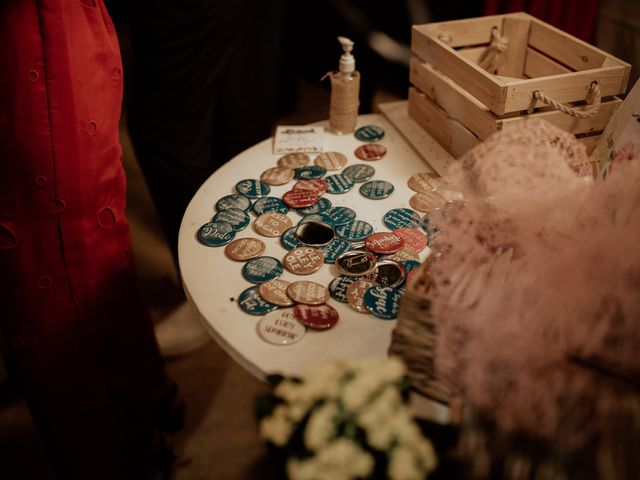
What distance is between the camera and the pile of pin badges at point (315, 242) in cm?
92

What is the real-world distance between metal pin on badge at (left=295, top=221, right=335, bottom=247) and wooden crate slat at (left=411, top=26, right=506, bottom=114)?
41cm

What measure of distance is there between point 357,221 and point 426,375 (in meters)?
0.43

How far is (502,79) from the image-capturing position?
1148mm

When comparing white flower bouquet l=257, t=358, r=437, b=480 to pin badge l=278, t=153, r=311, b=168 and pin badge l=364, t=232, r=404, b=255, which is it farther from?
pin badge l=278, t=153, r=311, b=168

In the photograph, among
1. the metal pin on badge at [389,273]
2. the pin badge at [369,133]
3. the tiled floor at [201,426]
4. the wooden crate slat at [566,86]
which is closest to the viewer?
the metal pin on badge at [389,273]

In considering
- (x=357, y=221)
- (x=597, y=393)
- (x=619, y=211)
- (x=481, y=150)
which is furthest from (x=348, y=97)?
(x=597, y=393)

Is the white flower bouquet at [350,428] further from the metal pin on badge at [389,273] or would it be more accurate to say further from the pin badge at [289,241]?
the pin badge at [289,241]

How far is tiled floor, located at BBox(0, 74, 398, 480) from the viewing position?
1.50m

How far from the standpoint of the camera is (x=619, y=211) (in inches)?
28.0

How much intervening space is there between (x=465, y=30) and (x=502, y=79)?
299 mm

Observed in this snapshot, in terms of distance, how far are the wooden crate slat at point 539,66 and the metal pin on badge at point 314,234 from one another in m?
0.68

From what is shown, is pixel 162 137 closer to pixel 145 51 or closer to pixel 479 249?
pixel 145 51

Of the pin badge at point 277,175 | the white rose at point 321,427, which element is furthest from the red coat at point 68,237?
the white rose at point 321,427

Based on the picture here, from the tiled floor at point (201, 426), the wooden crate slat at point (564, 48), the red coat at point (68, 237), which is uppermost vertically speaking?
the wooden crate slat at point (564, 48)
